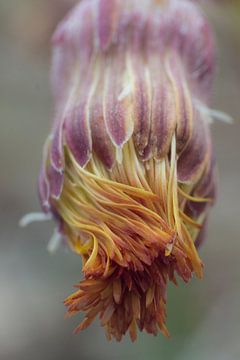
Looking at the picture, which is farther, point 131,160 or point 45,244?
point 45,244

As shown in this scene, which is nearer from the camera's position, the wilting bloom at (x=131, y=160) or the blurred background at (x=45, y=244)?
the wilting bloom at (x=131, y=160)

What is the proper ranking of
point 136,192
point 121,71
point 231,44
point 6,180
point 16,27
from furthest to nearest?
point 6,180 → point 16,27 → point 231,44 → point 121,71 → point 136,192

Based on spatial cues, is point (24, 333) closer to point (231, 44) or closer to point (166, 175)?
point (231, 44)

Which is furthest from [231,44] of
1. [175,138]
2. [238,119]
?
[175,138]

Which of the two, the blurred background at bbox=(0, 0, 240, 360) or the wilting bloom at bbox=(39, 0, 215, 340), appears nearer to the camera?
the wilting bloom at bbox=(39, 0, 215, 340)
